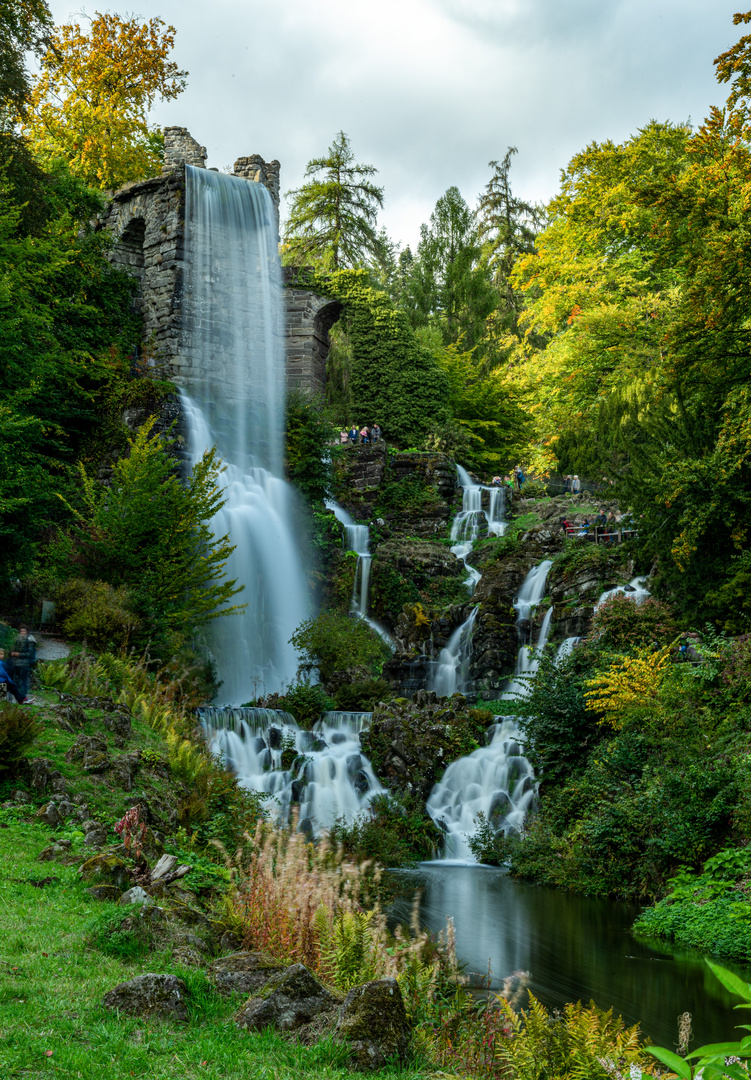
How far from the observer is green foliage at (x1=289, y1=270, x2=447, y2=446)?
31.8 m

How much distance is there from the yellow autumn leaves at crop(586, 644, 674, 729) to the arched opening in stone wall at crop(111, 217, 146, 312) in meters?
19.7

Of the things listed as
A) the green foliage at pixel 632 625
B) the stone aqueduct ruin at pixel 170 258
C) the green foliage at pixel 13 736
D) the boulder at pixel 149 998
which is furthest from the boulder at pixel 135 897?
the stone aqueduct ruin at pixel 170 258

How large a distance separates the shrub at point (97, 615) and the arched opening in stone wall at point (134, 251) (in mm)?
14641

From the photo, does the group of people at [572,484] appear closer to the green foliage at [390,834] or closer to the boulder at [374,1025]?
the green foliage at [390,834]

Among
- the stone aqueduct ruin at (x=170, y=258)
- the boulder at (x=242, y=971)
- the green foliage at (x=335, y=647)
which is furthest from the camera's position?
the stone aqueduct ruin at (x=170, y=258)

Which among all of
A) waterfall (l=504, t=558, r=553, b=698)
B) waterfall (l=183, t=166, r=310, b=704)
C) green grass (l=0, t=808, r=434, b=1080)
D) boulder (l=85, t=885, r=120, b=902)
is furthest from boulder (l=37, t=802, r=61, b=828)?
waterfall (l=183, t=166, r=310, b=704)

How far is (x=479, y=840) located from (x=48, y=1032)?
1088 cm

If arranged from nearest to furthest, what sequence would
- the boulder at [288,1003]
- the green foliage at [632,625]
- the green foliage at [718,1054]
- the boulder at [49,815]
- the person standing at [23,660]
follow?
the green foliage at [718,1054] < the boulder at [288,1003] < the boulder at [49,815] < the person standing at [23,660] < the green foliage at [632,625]

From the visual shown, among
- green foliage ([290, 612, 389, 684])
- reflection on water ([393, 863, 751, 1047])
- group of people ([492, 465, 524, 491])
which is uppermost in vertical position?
group of people ([492, 465, 524, 491])

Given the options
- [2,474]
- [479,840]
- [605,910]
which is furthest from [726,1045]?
[2,474]

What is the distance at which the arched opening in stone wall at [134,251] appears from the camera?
26734 millimetres

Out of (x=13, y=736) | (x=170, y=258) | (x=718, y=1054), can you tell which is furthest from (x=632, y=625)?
(x=170, y=258)

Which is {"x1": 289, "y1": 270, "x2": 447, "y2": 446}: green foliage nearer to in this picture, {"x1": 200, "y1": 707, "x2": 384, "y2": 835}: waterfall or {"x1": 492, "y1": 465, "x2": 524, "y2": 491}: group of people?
{"x1": 492, "y1": 465, "x2": 524, "y2": 491}: group of people

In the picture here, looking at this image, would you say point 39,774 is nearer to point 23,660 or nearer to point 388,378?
point 23,660
